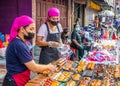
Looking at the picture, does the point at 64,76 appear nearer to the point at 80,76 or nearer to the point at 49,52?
the point at 80,76

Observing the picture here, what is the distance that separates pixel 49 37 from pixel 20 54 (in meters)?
1.78

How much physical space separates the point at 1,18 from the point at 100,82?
6589 mm

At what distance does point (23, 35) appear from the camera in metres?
3.18

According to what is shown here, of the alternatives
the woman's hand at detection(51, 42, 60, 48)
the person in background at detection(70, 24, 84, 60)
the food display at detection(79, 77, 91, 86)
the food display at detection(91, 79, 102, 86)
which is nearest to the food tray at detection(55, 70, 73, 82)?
the food display at detection(79, 77, 91, 86)

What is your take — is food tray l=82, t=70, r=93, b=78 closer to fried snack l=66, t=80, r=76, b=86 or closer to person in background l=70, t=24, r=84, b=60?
fried snack l=66, t=80, r=76, b=86

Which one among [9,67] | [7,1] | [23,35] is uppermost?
[7,1]

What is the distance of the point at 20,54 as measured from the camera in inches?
121

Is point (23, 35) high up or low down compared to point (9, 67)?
up

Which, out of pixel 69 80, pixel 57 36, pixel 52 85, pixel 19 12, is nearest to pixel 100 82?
pixel 69 80

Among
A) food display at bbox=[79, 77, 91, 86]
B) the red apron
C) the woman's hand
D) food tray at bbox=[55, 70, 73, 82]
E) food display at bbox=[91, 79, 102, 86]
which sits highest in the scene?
the woman's hand

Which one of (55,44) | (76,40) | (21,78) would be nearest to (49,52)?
(55,44)

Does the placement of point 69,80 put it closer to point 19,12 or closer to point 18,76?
point 18,76

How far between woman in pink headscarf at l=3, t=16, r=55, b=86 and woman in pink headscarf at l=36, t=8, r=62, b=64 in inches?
58.4

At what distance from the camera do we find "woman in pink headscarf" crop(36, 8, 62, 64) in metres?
4.71
